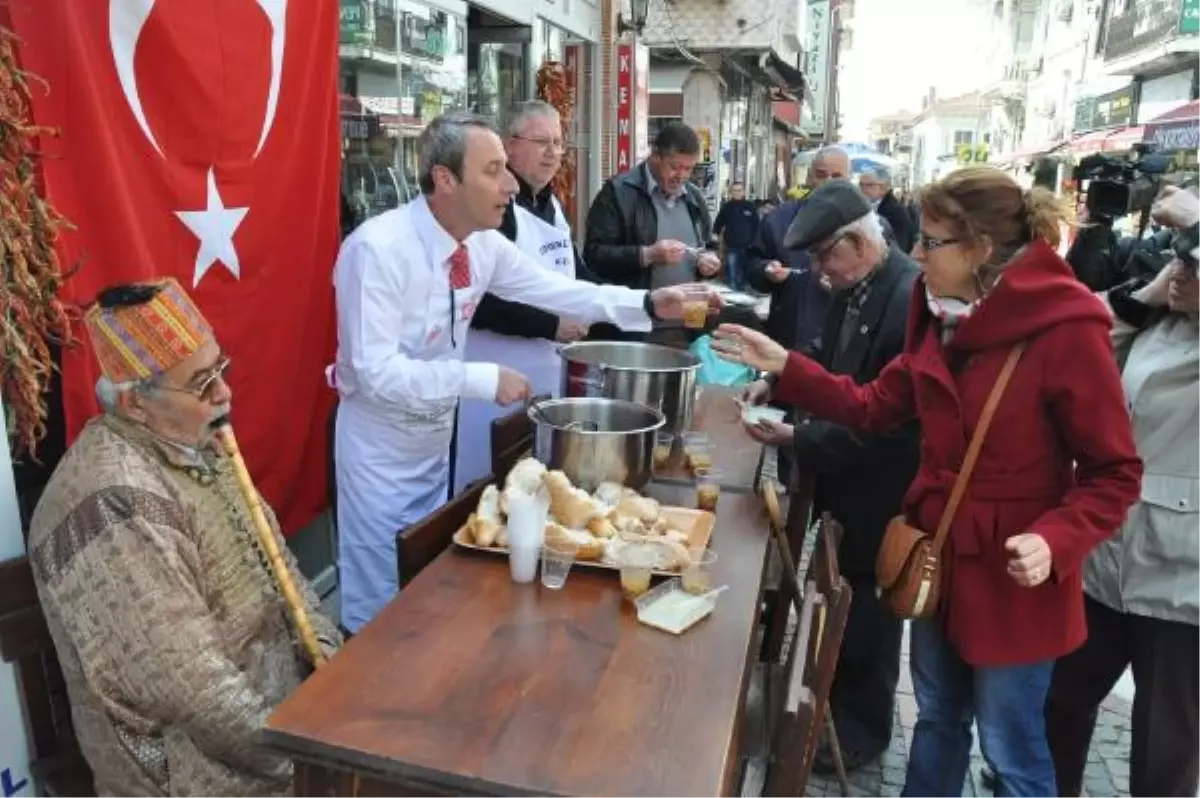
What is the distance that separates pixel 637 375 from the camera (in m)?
2.67

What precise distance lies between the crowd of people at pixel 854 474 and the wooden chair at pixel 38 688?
0.17m

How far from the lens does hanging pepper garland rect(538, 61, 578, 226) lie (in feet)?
20.2

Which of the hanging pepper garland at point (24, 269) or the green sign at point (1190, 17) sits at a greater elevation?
the green sign at point (1190, 17)

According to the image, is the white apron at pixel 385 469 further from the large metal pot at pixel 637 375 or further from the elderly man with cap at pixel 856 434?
the elderly man with cap at pixel 856 434

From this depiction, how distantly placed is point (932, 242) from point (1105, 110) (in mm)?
29160

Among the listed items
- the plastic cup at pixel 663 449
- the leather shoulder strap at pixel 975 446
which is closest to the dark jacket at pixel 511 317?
the plastic cup at pixel 663 449

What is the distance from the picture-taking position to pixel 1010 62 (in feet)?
147

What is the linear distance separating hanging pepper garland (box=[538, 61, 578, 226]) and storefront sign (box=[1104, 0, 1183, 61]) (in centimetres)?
1849

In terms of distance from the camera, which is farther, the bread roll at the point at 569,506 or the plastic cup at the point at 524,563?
the bread roll at the point at 569,506

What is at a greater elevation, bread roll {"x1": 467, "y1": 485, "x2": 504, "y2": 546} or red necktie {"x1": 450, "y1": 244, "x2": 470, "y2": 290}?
red necktie {"x1": 450, "y1": 244, "x2": 470, "y2": 290}

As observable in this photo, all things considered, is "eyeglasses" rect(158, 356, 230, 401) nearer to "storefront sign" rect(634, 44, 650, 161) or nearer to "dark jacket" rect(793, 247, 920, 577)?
"dark jacket" rect(793, 247, 920, 577)

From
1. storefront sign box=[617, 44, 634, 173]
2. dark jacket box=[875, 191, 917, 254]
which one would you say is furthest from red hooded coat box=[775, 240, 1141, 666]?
storefront sign box=[617, 44, 634, 173]

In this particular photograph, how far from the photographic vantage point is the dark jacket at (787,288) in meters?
4.18

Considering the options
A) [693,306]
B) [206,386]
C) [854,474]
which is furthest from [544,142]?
[206,386]
